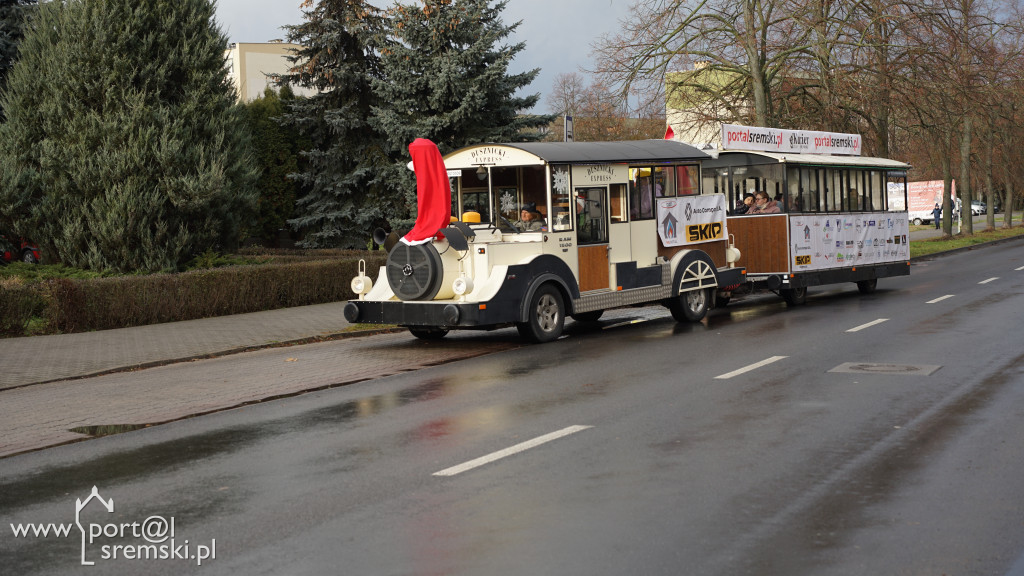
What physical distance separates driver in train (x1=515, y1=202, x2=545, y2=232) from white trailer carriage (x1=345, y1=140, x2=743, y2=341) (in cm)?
5

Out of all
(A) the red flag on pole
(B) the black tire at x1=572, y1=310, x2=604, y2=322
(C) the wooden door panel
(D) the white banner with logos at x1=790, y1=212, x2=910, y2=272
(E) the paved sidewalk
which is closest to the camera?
(E) the paved sidewalk

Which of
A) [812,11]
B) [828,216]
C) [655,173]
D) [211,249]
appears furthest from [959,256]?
[211,249]

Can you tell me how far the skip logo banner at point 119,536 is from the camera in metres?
5.36

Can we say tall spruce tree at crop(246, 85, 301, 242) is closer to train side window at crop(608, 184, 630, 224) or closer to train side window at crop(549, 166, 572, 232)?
train side window at crop(608, 184, 630, 224)

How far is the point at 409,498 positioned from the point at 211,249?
56.1 feet

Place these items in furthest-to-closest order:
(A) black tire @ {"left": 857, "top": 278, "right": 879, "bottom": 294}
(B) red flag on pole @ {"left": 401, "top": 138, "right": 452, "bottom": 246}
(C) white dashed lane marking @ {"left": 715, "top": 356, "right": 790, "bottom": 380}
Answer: (A) black tire @ {"left": 857, "top": 278, "right": 879, "bottom": 294}, (B) red flag on pole @ {"left": 401, "top": 138, "right": 452, "bottom": 246}, (C) white dashed lane marking @ {"left": 715, "top": 356, "right": 790, "bottom": 380}

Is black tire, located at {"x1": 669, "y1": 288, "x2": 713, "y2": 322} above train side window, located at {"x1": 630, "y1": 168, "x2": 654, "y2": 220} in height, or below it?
below

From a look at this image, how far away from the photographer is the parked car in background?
74.7 feet

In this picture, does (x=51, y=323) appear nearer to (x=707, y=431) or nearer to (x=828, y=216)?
(x=707, y=431)

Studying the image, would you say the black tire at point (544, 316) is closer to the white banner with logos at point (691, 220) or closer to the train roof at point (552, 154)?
the train roof at point (552, 154)

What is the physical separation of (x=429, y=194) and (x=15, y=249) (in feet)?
45.5

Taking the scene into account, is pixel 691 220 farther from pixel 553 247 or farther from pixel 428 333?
pixel 428 333

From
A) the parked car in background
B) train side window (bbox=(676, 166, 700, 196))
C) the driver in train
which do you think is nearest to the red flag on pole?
the driver in train

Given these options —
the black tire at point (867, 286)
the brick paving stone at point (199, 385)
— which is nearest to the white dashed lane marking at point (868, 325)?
the brick paving stone at point (199, 385)
